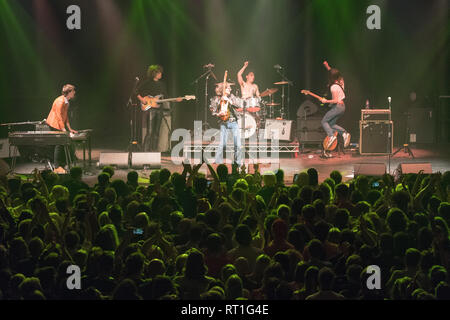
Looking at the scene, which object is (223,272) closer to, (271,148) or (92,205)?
(92,205)

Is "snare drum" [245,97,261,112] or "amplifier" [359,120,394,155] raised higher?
"snare drum" [245,97,261,112]

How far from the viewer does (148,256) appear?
361 centimetres

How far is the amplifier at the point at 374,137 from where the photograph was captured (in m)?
12.5

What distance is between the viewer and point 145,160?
33.2 ft

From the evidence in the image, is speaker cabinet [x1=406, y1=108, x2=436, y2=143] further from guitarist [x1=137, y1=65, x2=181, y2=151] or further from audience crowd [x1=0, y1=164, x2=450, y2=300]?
audience crowd [x1=0, y1=164, x2=450, y2=300]

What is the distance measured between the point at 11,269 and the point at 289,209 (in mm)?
1769

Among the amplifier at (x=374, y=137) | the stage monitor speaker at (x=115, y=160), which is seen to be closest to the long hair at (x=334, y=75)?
the amplifier at (x=374, y=137)

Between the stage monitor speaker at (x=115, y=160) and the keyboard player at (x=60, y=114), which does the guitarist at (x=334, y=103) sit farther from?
the keyboard player at (x=60, y=114)

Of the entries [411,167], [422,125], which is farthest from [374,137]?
[411,167]

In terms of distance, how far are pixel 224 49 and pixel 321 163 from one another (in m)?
4.69

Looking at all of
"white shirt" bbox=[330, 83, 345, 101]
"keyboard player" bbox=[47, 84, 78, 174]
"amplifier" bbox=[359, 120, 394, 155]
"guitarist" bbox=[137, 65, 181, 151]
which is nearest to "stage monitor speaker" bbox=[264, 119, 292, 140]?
"white shirt" bbox=[330, 83, 345, 101]

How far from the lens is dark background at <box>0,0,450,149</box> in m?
13.8

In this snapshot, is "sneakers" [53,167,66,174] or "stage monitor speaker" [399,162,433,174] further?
"sneakers" [53,167,66,174]

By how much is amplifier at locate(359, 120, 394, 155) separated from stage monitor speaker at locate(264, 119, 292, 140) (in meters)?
1.48
